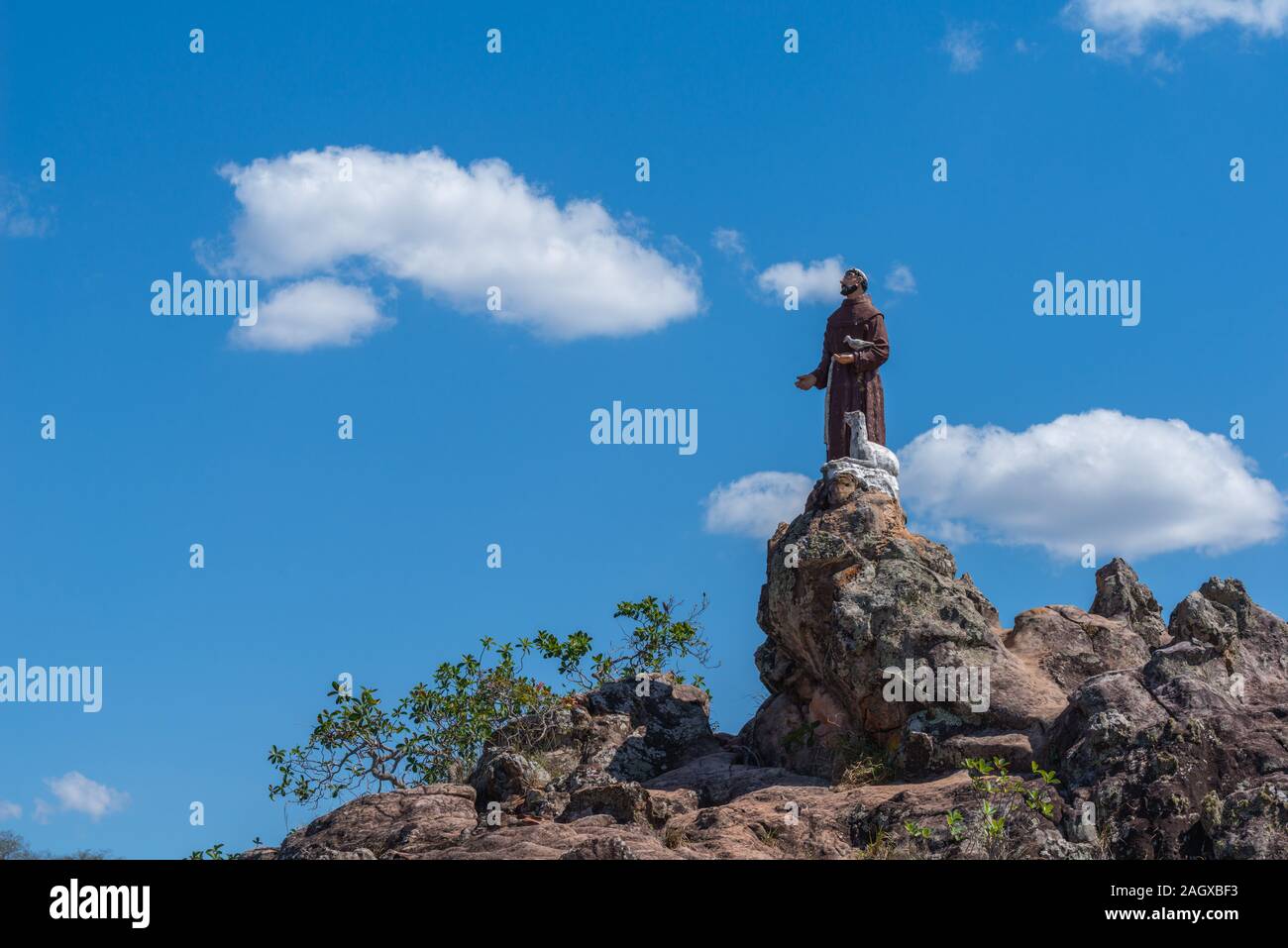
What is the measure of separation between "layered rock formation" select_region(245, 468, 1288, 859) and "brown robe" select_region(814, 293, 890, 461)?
1010 millimetres

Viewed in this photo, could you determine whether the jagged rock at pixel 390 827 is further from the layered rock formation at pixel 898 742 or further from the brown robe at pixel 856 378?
the brown robe at pixel 856 378

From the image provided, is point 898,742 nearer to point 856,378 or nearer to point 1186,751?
point 1186,751

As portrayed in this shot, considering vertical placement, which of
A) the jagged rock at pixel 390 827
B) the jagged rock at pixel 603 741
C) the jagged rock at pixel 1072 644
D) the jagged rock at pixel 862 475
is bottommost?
the jagged rock at pixel 390 827

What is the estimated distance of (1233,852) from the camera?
18.2 m

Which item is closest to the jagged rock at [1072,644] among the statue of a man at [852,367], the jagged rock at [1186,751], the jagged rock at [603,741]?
the jagged rock at [1186,751]

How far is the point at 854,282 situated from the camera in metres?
26.1

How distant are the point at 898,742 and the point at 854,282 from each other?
842 cm

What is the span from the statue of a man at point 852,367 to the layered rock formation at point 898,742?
1083 millimetres

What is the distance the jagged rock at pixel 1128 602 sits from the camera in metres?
25.6

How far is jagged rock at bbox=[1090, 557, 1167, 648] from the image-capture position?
25.6 meters

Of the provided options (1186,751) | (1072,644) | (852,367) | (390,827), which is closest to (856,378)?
(852,367)
